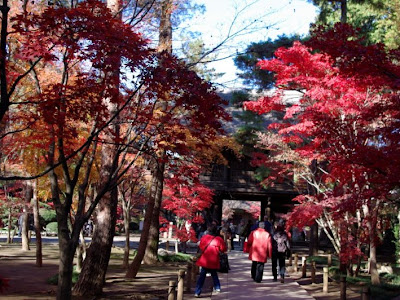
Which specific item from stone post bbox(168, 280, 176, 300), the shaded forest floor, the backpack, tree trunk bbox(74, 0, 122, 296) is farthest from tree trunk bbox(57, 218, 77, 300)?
the backpack

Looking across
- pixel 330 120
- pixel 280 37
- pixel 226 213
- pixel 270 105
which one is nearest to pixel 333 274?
pixel 270 105

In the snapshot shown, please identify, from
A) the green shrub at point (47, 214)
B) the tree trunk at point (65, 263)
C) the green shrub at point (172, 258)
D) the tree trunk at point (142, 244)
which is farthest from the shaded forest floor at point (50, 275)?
the green shrub at point (47, 214)

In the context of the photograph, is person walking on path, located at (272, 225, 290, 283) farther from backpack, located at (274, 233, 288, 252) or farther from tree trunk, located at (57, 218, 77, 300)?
tree trunk, located at (57, 218, 77, 300)

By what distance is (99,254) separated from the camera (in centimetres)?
973

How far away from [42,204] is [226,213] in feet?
61.2

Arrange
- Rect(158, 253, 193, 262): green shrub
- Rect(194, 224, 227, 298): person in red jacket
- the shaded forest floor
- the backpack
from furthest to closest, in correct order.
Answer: Rect(158, 253, 193, 262): green shrub
the backpack
the shaded forest floor
Rect(194, 224, 227, 298): person in red jacket

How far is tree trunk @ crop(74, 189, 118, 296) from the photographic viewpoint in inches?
376

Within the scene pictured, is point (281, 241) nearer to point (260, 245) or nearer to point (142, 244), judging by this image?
point (260, 245)

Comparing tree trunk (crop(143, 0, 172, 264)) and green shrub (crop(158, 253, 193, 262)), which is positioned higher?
tree trunk (crop(143, 0, 172, 264))

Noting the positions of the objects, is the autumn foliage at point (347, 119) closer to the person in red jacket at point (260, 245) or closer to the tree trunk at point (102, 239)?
the person in red jacket at point (260, 245)

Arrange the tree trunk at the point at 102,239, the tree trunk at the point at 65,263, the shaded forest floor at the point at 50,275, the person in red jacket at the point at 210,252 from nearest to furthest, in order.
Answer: the tree trunk at the point at 65,263 → the person in red jacket at the point at 210,252 → the tree trunk at the point at 102,239 → the shaded forest floor at the point at 50,275

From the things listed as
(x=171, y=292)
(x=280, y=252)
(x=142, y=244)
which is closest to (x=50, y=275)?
(x=142, y=244)

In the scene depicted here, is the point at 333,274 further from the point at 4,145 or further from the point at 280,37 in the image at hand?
the point at 4,145

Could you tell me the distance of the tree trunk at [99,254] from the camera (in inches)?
376
